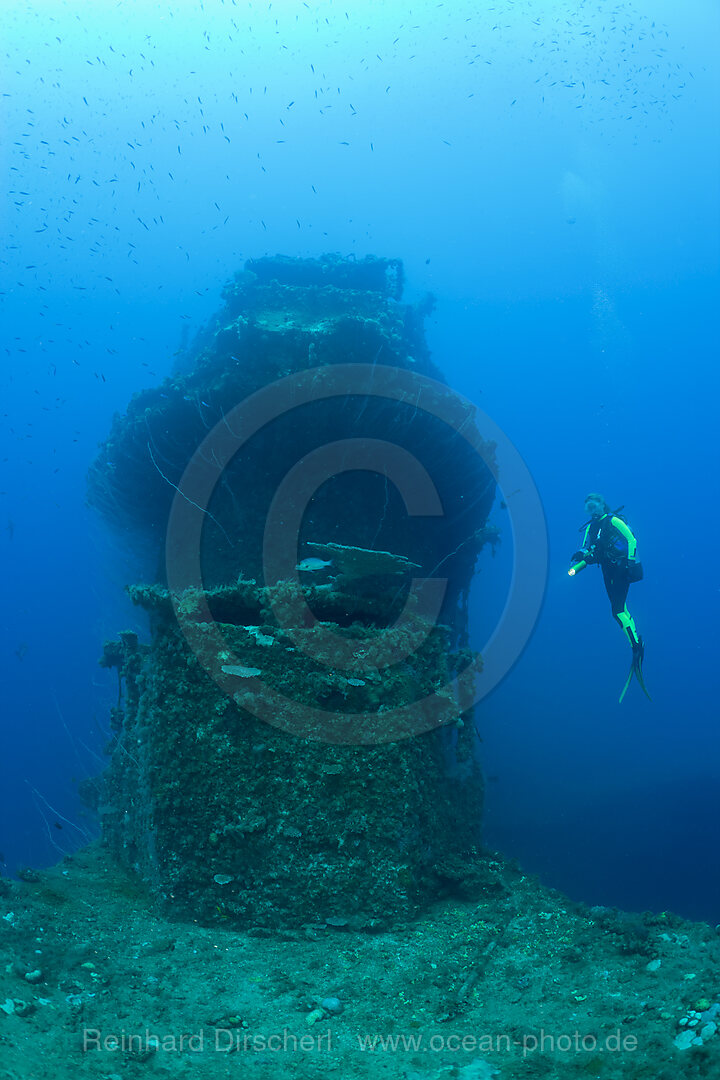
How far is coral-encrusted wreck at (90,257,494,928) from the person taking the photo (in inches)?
187

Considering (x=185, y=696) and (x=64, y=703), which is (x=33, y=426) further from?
(x=185, y=696)

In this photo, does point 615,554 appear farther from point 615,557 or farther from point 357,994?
point 357,994

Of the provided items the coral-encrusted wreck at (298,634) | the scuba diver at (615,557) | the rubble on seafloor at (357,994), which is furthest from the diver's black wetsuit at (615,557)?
the rubble on seafloor at (357,994)

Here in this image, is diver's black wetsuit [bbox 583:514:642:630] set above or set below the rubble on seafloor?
above

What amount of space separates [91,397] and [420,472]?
43.1m

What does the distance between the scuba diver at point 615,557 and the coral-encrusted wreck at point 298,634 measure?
7.00 ft

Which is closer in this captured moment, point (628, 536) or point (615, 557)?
point (628, 536)

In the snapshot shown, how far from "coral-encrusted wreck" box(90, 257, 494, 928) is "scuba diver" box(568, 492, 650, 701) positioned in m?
2.13

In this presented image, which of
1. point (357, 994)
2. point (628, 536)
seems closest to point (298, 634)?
point (357, 994)

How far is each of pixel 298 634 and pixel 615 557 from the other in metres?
6.66

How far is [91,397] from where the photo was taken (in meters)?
44.0

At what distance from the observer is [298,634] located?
17.8 feet

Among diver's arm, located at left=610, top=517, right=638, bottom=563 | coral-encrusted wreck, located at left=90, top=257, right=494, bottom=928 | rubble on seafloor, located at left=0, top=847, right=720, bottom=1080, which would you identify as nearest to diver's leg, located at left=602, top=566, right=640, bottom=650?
diver's arm, located at left=610, top=517, right=638, bottom=563

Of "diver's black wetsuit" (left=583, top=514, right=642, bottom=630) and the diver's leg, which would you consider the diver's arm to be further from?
the diver's leg
